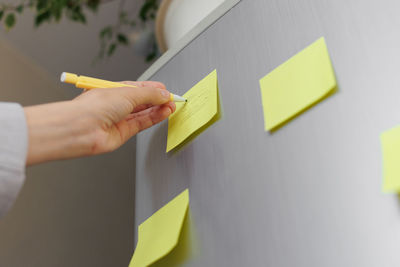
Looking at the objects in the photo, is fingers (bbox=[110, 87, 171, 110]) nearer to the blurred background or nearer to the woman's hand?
the woman's hand

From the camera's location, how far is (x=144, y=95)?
20.3 inches

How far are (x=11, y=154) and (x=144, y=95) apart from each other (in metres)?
0.18

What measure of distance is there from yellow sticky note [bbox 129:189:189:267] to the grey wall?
62cm

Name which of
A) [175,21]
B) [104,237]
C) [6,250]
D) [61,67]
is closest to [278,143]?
[175,21]

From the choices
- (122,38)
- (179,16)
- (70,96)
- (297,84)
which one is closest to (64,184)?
(70,96)

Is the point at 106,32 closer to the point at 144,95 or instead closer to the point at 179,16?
the point at 179,16

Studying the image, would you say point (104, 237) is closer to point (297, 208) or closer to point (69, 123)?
point (69, 123)

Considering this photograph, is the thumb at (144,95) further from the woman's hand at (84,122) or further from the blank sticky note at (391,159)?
the blank sticky note at (391,159)

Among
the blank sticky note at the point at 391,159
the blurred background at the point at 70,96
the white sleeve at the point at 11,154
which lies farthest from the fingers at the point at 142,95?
the blurred background at the point at 70,96

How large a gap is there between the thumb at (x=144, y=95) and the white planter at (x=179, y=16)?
18 cm

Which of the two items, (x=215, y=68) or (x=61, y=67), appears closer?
(x=215, y=68)

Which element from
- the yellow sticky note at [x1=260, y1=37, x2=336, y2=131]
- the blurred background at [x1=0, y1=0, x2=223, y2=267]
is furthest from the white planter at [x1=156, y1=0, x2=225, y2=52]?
the blurred background at [x1=0, y1=0, x2=223, y2=267]

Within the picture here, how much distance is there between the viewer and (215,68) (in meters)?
0.53

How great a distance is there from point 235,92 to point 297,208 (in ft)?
0.56
